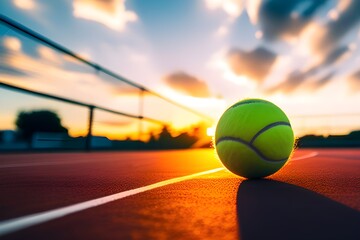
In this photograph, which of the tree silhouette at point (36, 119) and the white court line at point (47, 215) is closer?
the white court line at point (47, 215)

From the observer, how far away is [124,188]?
207 cm

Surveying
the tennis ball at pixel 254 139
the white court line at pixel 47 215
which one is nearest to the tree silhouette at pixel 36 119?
the tennis ball at pixel 254 139

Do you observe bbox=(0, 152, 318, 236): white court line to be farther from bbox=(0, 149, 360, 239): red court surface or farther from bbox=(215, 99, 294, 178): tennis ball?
bbox=(215, 99, 294, 178): tennis ball

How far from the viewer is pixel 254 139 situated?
92.5 inches

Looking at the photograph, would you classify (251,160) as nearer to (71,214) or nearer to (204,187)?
(204,187)

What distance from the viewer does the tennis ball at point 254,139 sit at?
2365mm

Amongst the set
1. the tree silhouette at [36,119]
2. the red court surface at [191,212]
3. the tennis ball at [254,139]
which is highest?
the tree silhouette at [36,119]

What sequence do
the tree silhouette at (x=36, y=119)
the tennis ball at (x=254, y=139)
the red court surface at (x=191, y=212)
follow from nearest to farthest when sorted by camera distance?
1. the red court surface at (x=191, y=212)
2. the tennis ball at (x=254, y=139)
3. the tree silhouette at (x=36, y=119)

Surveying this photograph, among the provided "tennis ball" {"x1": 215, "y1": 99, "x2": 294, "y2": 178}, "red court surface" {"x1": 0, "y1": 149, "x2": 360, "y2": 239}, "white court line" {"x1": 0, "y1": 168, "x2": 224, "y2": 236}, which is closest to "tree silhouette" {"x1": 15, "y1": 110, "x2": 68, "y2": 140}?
"tennis ball" {"x1": 215, "y1": 99, "x2": 294, "y2": 178}

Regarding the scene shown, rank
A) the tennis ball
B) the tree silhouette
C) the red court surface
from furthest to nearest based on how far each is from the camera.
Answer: the tree silhouette, the tennis ball, the red court surface

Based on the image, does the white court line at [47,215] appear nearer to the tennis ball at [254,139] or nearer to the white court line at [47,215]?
the white court line at [47,215]

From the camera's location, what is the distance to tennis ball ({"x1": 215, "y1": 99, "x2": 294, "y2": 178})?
2365mm

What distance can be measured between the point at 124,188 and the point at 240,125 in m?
0.99

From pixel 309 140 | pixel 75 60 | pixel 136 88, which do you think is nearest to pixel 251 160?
pixel 75 60
